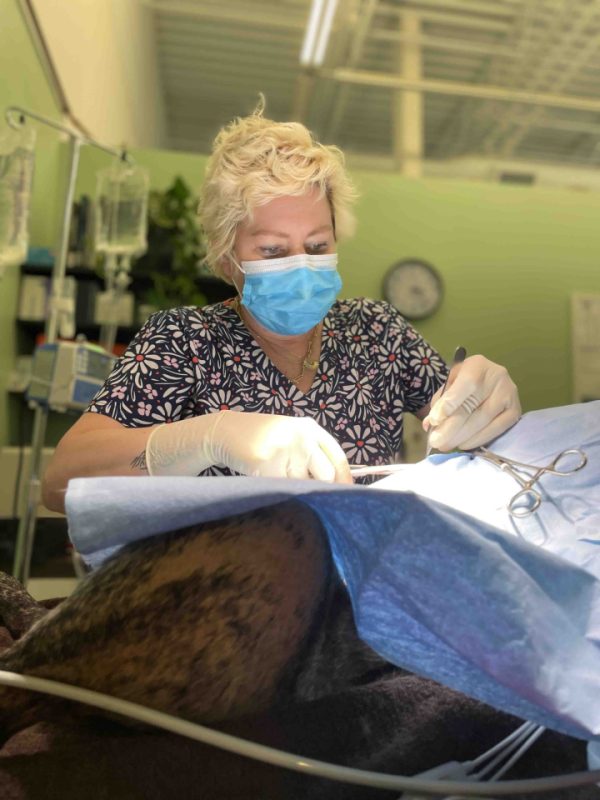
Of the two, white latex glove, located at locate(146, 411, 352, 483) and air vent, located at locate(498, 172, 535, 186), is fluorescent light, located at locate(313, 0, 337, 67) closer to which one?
air vent, located at locate(498, 172, 535, 186)

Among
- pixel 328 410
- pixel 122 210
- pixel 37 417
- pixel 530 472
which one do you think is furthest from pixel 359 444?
pixel 122 210

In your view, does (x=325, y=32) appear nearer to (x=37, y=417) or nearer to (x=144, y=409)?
(x=37, y=417)

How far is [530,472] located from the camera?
74cm

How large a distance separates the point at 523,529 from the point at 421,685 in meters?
0.19

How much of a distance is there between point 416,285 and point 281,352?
306 cm

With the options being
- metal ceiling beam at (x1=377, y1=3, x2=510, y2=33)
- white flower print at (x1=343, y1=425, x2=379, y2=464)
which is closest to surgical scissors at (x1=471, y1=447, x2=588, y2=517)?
white flower print at (x1=343, y1=425, x2=379, y2=464)

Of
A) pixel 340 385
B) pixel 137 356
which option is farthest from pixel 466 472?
pixel 137 356

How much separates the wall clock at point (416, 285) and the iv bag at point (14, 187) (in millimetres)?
2489

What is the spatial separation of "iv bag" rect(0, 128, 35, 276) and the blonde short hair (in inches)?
36.6

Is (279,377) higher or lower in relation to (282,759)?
higher

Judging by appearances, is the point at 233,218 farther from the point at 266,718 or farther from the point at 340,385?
the point at 266,718

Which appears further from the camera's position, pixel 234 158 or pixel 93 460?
pixel 234 158

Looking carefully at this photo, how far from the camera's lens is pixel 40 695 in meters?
0.51

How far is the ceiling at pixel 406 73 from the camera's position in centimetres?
451
